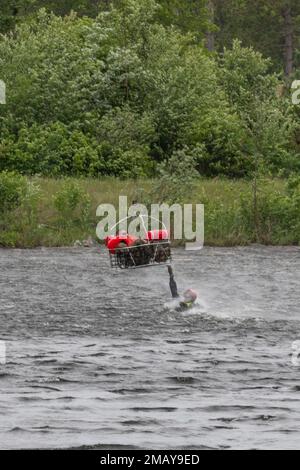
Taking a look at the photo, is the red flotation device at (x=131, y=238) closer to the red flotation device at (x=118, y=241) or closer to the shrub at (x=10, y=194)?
the red flotation device at (x=118, y=241)

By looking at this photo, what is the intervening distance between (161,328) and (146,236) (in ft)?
6.83

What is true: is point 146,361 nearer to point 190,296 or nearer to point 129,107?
point 190,296

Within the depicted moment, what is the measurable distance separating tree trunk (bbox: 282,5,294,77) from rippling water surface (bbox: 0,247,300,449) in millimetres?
51151

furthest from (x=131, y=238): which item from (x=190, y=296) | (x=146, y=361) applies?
(x=146, y=361)

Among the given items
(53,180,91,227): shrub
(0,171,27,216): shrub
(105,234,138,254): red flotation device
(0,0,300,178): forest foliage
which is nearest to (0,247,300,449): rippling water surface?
(105,234,138,254): red flotation device

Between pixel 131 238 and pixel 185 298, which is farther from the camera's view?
pixel 185 298

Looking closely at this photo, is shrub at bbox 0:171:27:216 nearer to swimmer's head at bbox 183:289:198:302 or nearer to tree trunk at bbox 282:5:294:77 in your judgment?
A: swimmer's head at bbox 183:289:198:302

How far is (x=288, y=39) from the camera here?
269 ft

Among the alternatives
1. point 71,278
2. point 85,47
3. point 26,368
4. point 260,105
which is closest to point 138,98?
point 85,47

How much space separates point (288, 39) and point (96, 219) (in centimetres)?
4586

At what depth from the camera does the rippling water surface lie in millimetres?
14906

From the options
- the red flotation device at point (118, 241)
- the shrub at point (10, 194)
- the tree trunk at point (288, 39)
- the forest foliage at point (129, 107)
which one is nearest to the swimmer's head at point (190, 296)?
the red flotation device at point (118, 241)
